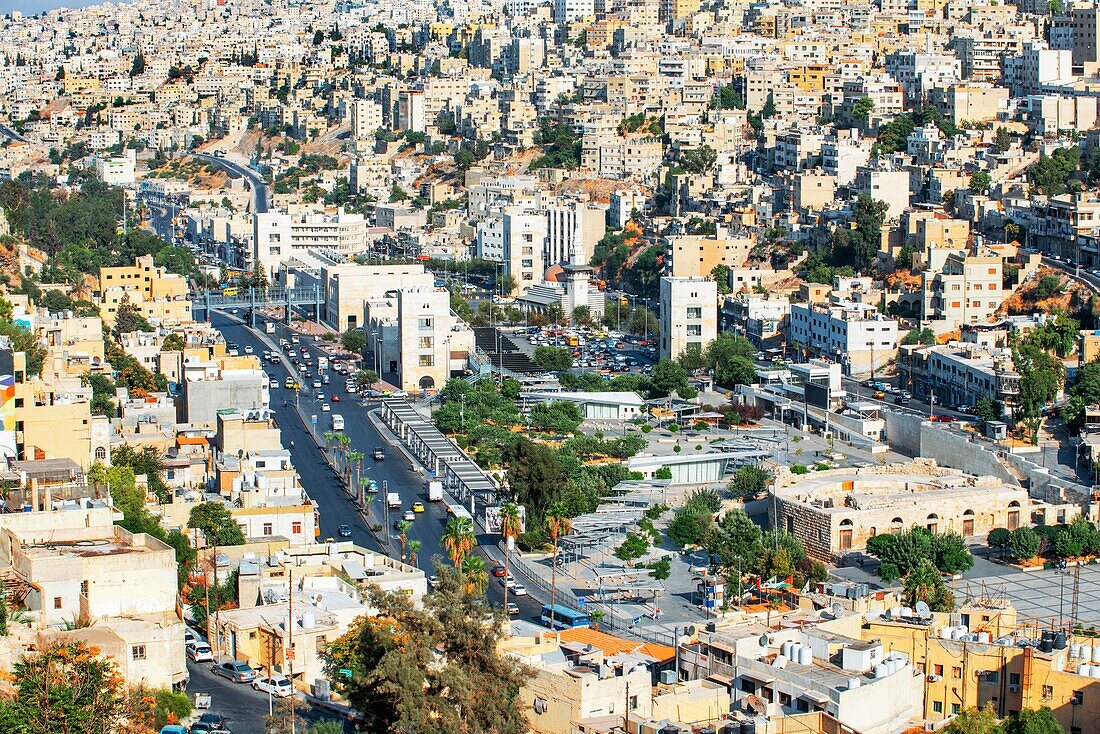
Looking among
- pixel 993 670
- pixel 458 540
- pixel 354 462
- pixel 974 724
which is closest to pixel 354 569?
pixel 458 540

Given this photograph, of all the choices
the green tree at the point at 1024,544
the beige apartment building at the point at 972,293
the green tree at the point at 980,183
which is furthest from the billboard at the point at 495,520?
the green tree at the point at 980,183

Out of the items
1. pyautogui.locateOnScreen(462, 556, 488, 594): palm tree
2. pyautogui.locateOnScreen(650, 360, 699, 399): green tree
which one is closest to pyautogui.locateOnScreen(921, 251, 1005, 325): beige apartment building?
pyautogui.locateOnScreen(650, 360, 699, 399): green tree

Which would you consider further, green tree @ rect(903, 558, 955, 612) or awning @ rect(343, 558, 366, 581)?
green tree @ rect(903, 558, 955, 612)

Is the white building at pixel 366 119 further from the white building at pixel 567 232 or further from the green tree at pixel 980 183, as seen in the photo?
the green tree at pixel 980 183

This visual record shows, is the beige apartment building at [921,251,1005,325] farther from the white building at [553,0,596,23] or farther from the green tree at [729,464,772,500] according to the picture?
the white building at [553,0,596,23]

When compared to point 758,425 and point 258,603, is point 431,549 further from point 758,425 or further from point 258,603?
point 758,425
